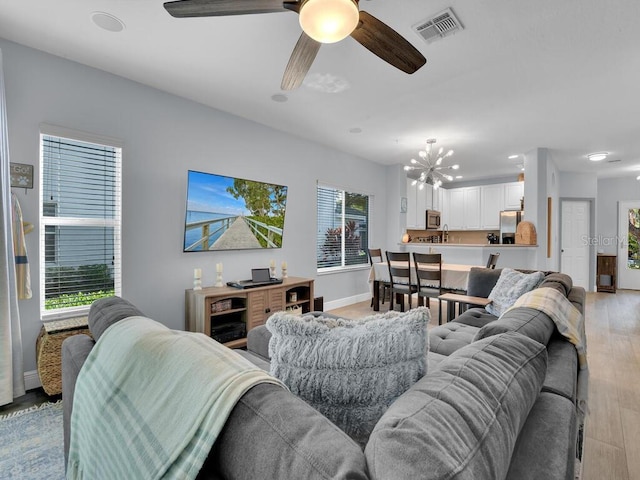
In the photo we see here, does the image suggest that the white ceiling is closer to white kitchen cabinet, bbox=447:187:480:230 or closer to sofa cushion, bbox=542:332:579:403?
sofa cushion, bbox=542:332:579:403

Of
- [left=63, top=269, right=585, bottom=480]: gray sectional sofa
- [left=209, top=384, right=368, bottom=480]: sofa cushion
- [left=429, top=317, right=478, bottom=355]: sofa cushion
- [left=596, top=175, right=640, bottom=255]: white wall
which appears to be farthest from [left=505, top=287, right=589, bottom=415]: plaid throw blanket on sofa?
[left=596, top=175, right=640, bottom=255]: white wall

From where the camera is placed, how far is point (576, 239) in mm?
7027

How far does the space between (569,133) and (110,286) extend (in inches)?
228

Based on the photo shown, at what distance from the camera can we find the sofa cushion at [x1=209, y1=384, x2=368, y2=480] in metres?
0.55

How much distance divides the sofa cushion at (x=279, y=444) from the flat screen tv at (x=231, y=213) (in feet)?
9.84

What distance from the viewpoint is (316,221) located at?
4980 mm

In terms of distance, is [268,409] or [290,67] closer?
[268,409]

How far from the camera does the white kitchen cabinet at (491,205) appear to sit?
7316 millimetres

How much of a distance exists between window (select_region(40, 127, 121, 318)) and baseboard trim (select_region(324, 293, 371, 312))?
3.11 metres

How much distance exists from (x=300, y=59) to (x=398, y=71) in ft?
3.66

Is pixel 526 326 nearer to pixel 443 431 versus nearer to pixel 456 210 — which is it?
pixel 443 431

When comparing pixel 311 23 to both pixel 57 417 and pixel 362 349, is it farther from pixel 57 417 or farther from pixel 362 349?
pixel 57 417

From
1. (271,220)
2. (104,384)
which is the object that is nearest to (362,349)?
(104,384)

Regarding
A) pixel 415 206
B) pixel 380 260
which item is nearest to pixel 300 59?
pixel 380 260
